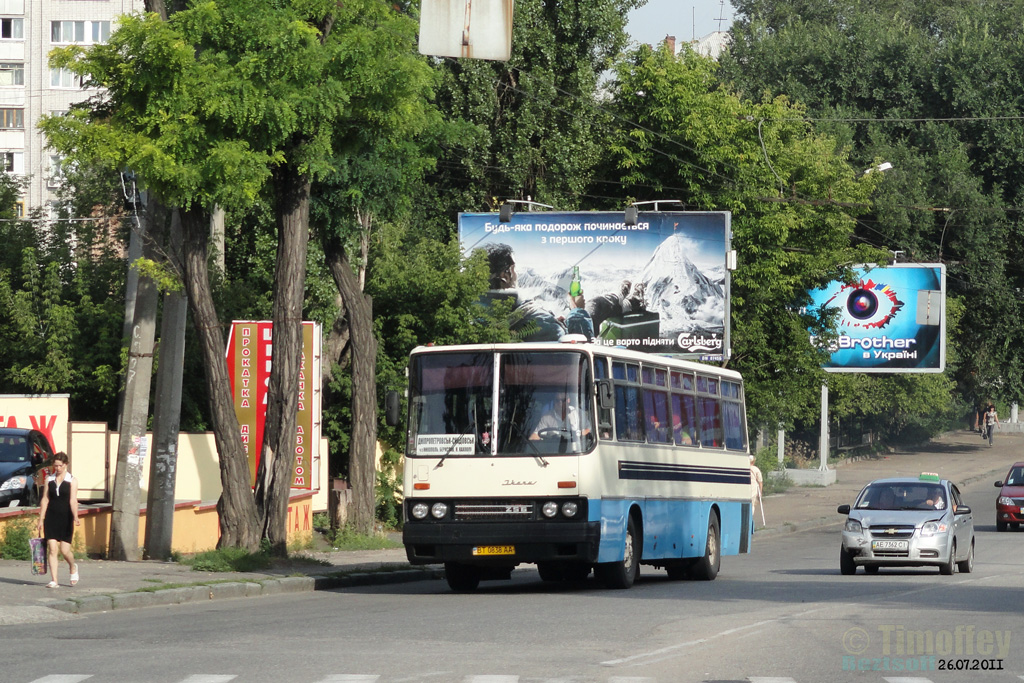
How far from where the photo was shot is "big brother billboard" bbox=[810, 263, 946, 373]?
47.7 meters

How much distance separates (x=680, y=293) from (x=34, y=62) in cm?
4891

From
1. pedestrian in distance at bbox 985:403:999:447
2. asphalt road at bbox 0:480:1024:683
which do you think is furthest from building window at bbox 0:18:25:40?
asphalt road at bbox 0:480:1024:683

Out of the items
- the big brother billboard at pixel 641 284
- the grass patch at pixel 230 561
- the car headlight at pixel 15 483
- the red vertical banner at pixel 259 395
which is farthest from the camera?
the big brother billboard at pixel 641 284

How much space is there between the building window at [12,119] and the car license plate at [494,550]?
209ft

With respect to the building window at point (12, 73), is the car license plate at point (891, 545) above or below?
below

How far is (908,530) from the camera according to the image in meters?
22.7

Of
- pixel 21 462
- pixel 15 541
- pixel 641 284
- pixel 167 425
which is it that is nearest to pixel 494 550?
pixel 167 425

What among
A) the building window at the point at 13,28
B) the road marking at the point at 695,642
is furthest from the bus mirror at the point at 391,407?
the building window at the point at 13,28

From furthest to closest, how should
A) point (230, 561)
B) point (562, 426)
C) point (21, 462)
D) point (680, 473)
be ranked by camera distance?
point (21, 462), point (680, 473), point (230, 561), point (562, 426)

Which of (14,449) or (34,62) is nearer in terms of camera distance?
(14,449)

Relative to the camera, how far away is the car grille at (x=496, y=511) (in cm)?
1784

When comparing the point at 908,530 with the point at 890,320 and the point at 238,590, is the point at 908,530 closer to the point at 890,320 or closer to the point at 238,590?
the point at 238,590

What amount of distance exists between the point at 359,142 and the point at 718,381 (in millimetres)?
6758

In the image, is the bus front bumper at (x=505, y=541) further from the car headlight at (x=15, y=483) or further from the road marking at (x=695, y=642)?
the car headlight at (x=15, y=483)
